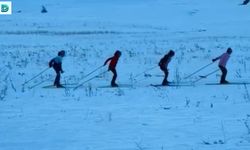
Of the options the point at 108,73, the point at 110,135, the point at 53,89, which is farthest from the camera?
the point at 108,73

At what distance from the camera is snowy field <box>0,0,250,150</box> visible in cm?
989

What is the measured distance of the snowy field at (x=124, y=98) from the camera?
9891 mm

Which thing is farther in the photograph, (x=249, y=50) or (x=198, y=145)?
(x=249, y=50)

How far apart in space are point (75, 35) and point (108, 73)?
68.8 ft

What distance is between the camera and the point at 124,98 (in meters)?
15.1

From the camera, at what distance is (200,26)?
166 ft

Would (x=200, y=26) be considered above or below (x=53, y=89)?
above

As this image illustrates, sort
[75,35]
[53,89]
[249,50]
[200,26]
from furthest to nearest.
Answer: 1. [200,26]
2. [75,35]
3. [249,50]
4. [53,89]

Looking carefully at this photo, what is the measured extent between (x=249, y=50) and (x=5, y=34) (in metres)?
20.4

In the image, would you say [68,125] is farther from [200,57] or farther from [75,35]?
[75,35]

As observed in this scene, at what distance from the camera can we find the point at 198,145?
9.27m

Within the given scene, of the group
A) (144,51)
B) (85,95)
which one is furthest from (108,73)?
(144,51)

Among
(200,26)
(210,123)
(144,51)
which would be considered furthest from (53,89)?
(200,26)

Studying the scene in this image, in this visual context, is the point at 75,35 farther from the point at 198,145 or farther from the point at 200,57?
the point at 198,145
